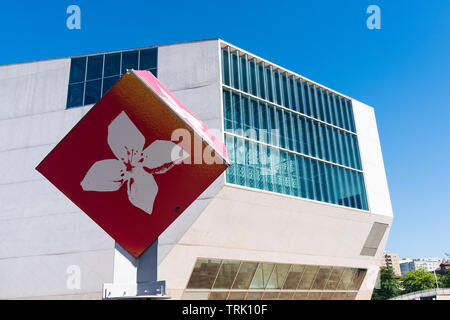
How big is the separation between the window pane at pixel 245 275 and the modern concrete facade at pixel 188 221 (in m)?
0.11

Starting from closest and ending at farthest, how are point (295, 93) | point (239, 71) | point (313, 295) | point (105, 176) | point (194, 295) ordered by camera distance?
point (105, 176) < point (194, 295) < point (239, 71) < point (313, 295) < point (295, 93)

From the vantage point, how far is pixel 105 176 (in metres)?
8.87

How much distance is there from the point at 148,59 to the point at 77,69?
4248mm

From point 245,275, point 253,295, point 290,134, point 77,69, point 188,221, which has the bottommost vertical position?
point 253,295

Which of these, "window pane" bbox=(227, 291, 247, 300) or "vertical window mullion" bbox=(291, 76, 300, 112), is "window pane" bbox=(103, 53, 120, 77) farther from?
"window pane" bbox=(227, 291, 247, 300)

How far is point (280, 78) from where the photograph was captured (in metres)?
23.5

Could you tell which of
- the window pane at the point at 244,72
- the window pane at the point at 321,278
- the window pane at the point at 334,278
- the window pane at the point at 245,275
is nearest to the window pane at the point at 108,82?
the window pane at the point at 244,72

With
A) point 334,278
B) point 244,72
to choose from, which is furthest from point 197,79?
point 334,278

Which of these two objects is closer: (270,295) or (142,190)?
(142,190)

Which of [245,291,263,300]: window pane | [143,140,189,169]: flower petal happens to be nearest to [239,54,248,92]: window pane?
[245,291,263,300]: window pane

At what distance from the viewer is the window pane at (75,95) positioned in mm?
21516

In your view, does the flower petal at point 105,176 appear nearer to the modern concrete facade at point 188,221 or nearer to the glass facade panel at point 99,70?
the modern concrete facade at point 188,221

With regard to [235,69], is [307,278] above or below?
below

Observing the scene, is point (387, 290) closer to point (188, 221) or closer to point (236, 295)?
point (236, 295)
